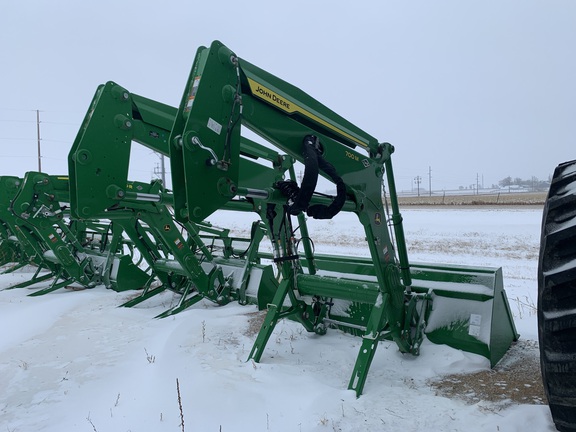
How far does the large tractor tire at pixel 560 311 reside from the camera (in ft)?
6.19

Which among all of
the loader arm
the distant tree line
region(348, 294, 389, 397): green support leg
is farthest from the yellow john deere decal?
the distant tree line

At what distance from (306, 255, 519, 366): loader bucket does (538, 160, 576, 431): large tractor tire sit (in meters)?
2.07

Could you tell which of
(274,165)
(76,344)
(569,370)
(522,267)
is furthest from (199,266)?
(522,267)

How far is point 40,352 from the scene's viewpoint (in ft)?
15.4

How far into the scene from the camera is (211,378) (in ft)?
12.1

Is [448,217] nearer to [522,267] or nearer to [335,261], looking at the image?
[522,267]

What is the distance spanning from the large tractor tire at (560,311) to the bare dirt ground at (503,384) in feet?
4.18

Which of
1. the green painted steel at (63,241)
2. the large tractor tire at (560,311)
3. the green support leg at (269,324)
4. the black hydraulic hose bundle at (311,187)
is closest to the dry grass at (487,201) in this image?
the green painted steel at (63,241)

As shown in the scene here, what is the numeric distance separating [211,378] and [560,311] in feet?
9.05

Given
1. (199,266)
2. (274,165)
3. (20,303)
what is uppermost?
(274,165)

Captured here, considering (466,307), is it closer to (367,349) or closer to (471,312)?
(471,312)

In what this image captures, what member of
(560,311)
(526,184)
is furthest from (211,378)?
(526,184)

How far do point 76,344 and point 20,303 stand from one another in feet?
11.0

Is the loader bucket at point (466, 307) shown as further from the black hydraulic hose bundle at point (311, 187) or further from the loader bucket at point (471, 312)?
the black hydraulic hose bundle at point (311, 187)
